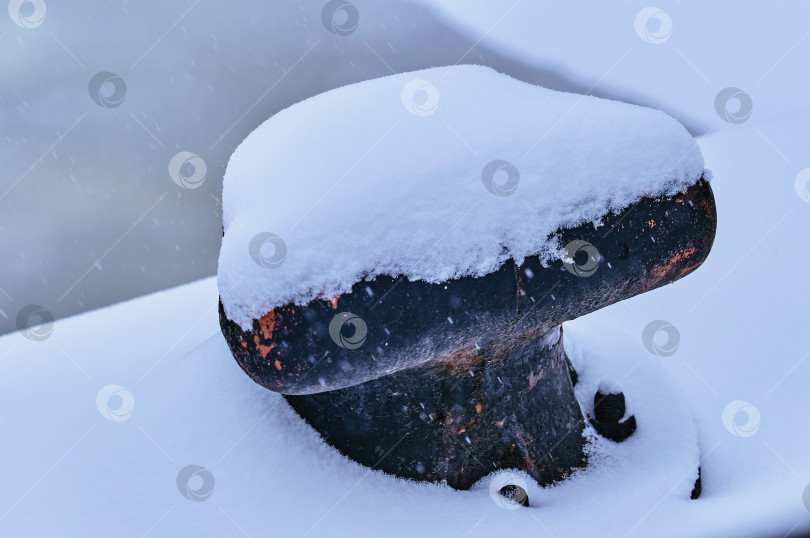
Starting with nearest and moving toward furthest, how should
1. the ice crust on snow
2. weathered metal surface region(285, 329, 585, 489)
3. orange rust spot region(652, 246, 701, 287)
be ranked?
the ice crust on snow → orange rust spot region(652, 246, 701, 287) → weathered metal surface region(285, 329, 585, 489)

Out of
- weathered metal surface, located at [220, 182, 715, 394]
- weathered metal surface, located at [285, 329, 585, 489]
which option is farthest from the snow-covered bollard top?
weathered metal surface, located at [285, 329, 585, 489]

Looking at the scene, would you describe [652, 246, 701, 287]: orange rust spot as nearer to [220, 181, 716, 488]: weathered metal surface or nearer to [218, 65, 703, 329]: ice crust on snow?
[220, 181, 716, 488]: weathered metal surface

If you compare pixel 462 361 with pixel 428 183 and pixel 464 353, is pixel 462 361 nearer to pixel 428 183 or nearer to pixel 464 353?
pixel 464 353

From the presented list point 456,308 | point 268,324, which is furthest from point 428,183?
point 268,324

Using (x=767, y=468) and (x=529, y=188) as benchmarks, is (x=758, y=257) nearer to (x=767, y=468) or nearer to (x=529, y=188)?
(x=767, y=468)

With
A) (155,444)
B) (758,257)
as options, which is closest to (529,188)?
(155,444)

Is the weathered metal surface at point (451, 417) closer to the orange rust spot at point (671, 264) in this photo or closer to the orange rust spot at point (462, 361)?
the orange rust spot at point (462, 361)
